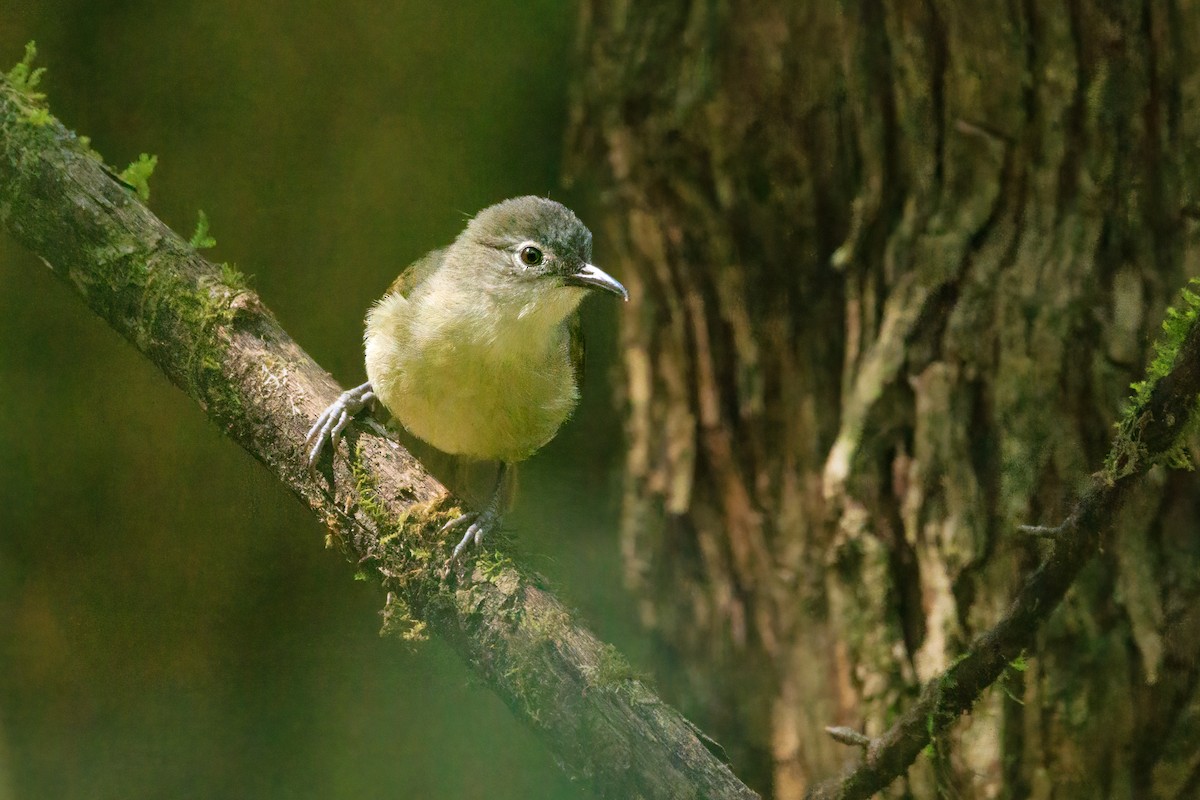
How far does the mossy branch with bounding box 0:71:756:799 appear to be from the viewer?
1.99 meters

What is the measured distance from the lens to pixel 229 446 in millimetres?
2713

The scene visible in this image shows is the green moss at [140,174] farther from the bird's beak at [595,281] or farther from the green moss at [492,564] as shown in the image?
the green moss at [492,564]

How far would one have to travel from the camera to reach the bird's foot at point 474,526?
6.72ft

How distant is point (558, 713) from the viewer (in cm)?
183

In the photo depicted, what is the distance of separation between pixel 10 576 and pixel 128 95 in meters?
1.54

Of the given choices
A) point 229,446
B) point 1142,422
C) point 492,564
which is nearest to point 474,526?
point 492,564

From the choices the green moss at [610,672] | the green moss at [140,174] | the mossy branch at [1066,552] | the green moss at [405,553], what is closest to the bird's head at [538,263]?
the green moss at [405,553]

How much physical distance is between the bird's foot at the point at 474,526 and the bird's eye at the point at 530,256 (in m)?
0.71

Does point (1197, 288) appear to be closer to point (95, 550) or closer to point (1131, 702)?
point (1131, 702)

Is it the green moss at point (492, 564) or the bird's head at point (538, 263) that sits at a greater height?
the bird's head at point (538, 263)

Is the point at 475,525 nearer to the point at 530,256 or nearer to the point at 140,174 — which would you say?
the point at 530,256

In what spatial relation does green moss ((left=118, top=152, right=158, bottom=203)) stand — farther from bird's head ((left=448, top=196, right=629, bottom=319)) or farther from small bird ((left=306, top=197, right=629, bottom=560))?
bird's head ((left=448, top=196, right=629, bottom=319))

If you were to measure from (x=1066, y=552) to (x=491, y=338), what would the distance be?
4.65 ft


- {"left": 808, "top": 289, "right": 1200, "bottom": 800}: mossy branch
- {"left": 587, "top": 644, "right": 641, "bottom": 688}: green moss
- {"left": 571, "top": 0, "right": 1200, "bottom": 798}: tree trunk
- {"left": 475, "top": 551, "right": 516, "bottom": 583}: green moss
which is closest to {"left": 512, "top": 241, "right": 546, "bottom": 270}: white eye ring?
{"left": 571, "top": 0, "right": 1200, "bottom": 798}: tree trunk
